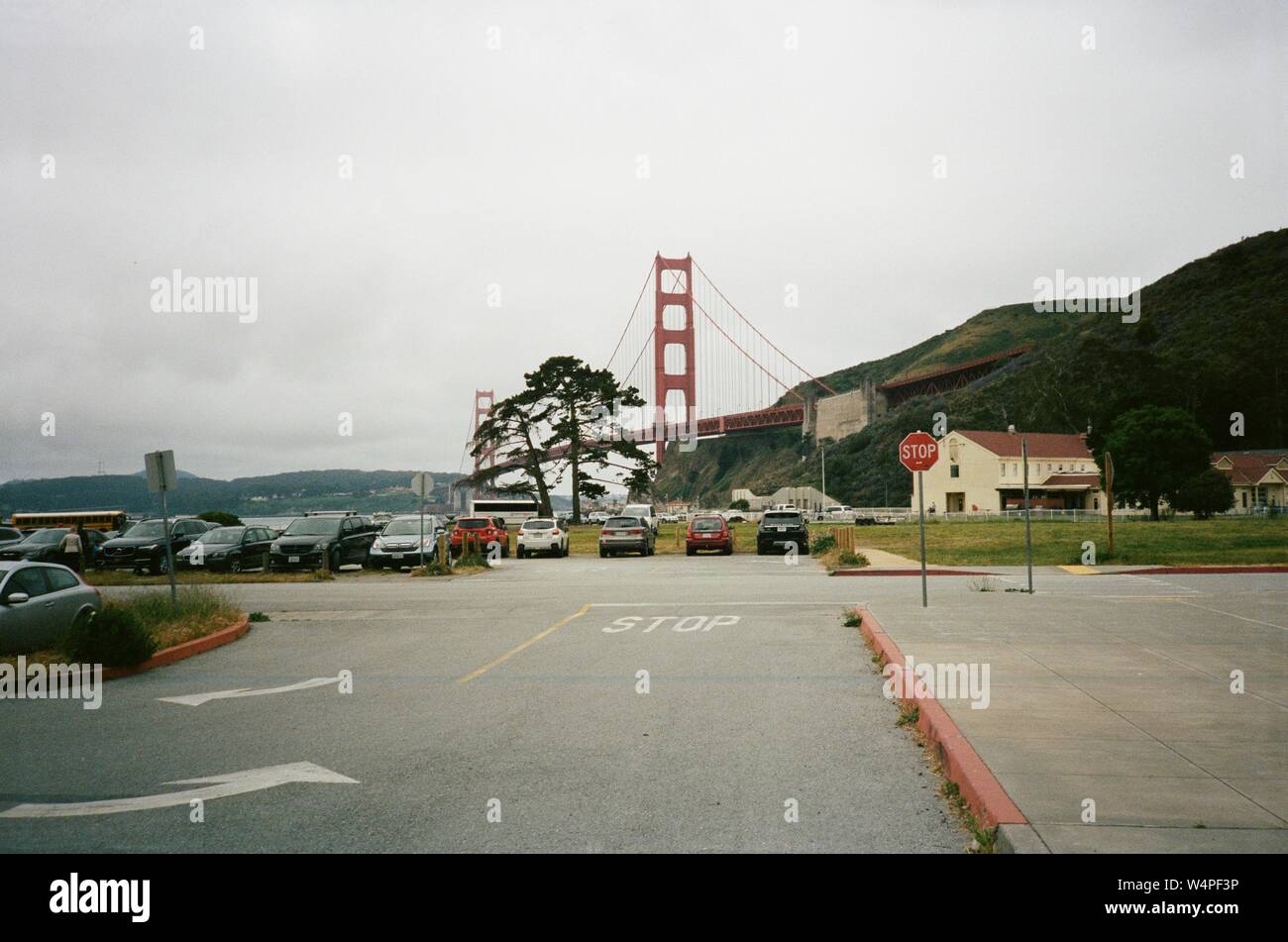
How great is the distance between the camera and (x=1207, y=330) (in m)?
113

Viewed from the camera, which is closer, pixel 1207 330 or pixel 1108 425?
pixel 1108 425

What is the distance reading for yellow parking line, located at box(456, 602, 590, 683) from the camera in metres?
10.1

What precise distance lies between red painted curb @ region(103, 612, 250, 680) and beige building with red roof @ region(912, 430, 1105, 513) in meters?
80.3

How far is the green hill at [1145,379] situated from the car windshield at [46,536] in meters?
81.5

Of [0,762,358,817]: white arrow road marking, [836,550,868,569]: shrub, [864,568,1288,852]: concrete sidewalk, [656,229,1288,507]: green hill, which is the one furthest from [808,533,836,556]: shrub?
[656,229,1288,507]: green hill

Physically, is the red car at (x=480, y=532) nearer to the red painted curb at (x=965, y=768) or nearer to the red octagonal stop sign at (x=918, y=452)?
the red octagonal stop sign at (x=918, y=452)

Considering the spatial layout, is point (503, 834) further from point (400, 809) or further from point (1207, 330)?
point (1207, 330)

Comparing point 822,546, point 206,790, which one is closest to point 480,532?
point 822,546

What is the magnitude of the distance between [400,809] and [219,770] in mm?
1807

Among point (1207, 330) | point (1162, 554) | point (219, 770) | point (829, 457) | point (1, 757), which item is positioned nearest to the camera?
point (219, 770)

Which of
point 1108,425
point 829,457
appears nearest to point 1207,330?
point 1108,425

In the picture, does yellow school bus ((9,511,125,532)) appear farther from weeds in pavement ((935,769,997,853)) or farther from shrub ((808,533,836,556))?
weeds in pavement ((935,769,997,853))

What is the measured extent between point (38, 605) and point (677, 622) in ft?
27.0

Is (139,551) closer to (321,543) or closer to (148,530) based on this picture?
(148,530)
